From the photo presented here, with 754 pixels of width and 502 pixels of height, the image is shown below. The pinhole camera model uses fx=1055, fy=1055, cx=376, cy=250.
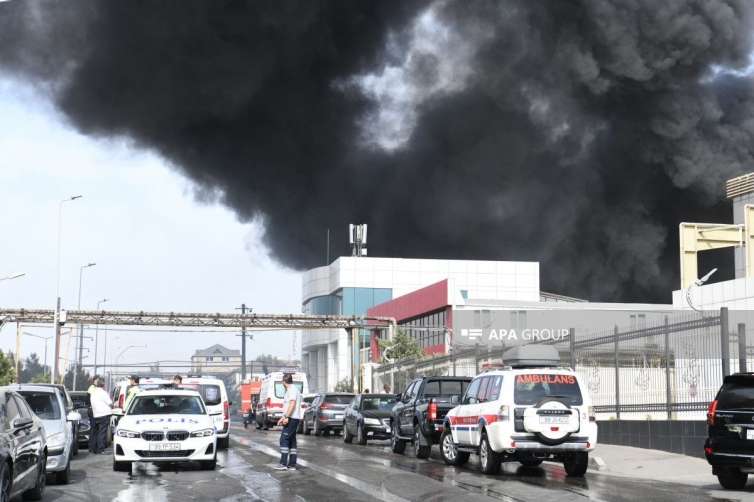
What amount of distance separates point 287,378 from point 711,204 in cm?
9297

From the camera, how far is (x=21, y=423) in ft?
41.4

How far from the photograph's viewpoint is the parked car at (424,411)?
22.4m

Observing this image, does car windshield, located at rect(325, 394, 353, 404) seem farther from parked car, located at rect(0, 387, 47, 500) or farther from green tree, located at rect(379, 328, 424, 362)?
green tree, located at rect(379, 328, 424, 362)

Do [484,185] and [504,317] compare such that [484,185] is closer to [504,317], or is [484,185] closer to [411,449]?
[504,317]

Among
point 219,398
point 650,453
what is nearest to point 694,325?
point 650,453

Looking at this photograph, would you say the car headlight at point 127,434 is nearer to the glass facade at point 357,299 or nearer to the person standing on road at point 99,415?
the person standing on road at point 99,415

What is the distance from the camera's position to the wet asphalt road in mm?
13805

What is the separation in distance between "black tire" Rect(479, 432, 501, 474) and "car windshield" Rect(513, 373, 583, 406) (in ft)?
3.42

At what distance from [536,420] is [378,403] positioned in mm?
13199

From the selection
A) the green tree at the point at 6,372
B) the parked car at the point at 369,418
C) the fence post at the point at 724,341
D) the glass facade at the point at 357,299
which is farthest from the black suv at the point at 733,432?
the glass facade at the point at 357,299

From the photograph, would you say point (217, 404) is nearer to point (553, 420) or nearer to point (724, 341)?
point (553, 420)

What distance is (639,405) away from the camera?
21.7 meters

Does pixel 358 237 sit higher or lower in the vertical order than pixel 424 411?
higher

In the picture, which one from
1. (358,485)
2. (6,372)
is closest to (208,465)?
(358,485)
